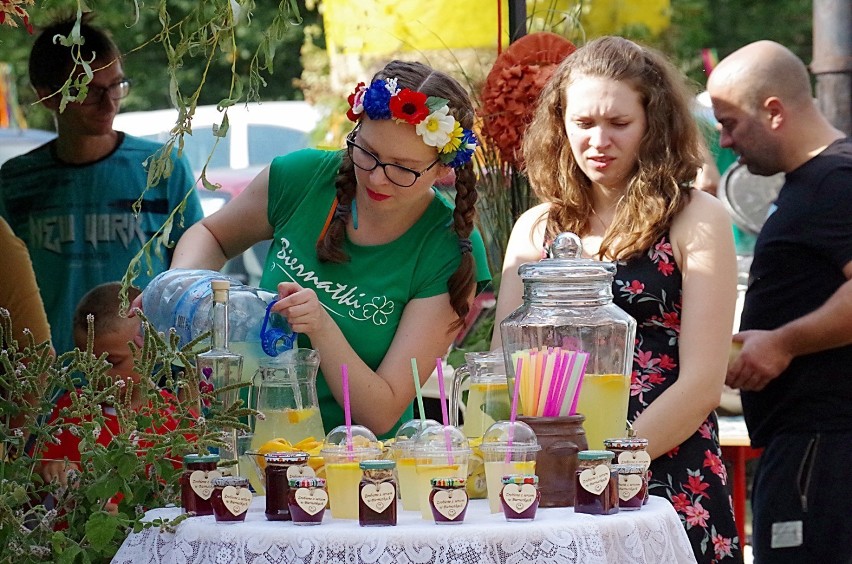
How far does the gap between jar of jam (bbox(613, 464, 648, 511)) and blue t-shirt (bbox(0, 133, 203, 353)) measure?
7.53 feet

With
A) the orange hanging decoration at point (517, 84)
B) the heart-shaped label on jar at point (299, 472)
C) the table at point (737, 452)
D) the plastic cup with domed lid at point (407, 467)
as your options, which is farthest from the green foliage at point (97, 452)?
the table at point (737, 452)

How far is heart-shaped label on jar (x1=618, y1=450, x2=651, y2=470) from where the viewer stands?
2.04m

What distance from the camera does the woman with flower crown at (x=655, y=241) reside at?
8.26 feet

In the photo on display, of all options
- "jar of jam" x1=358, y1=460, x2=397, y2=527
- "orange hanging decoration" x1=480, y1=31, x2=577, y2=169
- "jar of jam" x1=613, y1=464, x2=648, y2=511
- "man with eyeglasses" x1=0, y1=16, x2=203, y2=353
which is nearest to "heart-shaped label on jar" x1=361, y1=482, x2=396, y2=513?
"jar of jam" x1=358, y1=460, x2=397, y2=527

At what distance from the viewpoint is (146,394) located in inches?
82.7

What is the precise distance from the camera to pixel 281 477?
193cm

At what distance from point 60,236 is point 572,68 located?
6.34 ft

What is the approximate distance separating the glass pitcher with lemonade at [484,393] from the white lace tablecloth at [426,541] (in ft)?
0.96

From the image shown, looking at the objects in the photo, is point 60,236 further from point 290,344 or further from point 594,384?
point 594,384

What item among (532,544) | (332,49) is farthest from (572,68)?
(332,49)

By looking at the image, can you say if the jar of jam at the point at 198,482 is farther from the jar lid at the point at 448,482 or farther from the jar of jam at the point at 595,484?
the jar of jam at the point at 595,484

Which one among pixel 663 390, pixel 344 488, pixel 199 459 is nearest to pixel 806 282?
pixel 663 390

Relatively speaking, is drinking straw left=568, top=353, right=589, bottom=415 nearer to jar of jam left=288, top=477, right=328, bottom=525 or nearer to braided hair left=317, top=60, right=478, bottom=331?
jar of jam left=288, top=477, right=328, bottom=525

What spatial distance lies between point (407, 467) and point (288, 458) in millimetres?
187
